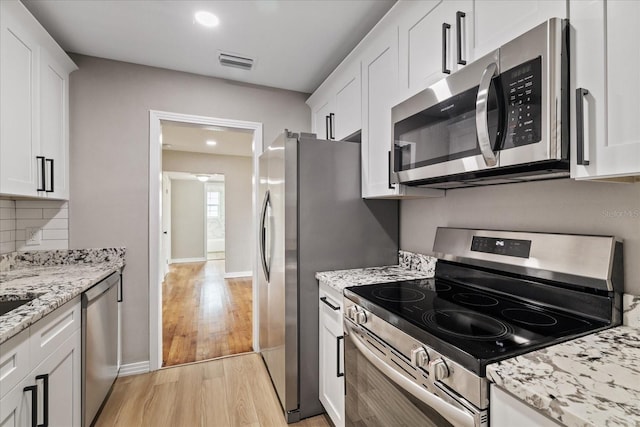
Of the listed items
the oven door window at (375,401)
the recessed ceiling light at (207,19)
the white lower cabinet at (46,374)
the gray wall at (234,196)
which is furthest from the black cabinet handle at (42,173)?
the gray wall at (234,196)

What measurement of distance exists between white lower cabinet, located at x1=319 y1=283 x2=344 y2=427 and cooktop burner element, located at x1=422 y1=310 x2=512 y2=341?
60 cm

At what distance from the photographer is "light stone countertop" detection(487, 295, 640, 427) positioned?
0.56 meters

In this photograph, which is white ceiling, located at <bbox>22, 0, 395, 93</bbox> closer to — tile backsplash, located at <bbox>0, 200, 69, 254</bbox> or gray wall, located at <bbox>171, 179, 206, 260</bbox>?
tile backsplash, located at <bbox>0, 200, 69, 254</bbox>

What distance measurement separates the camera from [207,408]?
6.48 feet

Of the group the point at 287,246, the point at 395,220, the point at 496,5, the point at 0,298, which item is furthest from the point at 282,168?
the point at 0,298

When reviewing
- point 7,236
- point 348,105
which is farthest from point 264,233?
point 7,236

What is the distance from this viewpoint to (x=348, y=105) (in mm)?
2203

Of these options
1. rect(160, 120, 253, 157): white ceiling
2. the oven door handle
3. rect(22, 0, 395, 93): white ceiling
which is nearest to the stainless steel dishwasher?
the oven door handle

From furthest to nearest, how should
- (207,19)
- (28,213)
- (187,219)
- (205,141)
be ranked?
(187,219), (205,141), (28,213), (207,19)

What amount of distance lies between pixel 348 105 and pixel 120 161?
189 cm

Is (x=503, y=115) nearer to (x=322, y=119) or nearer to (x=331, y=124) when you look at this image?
(x=331, y=124)

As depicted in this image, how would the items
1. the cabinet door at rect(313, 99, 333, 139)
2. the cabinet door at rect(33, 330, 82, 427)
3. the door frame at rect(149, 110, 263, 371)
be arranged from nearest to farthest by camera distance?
the cabinet door at rect(33, 330, 82, 427), the door frame at rect(149, 110, 263, 371), the cabinet door at rect(313, 99, 333, 139)

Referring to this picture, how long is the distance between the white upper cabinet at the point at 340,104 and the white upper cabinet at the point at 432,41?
51cm

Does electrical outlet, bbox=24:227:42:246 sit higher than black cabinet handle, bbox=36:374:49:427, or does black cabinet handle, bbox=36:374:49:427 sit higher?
electrical outlet, bbox=24:227:42:246
